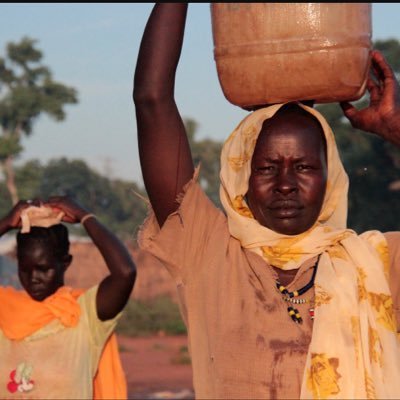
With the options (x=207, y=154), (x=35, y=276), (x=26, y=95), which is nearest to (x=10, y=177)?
(x=26, y=95)

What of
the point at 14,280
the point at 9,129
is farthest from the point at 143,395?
the point at 9,129

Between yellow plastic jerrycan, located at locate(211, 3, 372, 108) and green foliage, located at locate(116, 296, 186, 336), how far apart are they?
20.9 metres

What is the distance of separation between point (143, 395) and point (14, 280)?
708 cm

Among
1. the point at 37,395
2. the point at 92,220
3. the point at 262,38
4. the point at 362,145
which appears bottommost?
the point at 37,395

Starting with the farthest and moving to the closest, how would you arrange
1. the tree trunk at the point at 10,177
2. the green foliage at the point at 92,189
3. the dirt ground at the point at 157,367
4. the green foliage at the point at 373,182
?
the green foliage at the point at 92,189 < the tree trunk at the point at 10,177 < the green foliage at the point at 373,182 < the dirt ground at the point at 157,367

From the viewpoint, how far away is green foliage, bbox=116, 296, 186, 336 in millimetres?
24359

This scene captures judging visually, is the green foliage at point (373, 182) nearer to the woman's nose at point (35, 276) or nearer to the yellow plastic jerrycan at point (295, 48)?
the woman's nose at point (35, 276)

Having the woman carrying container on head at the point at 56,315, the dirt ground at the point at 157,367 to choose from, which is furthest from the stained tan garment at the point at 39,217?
the dirt ground at the point at 157,367

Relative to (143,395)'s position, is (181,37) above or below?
above

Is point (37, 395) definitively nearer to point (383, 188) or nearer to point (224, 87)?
point (224, 87)

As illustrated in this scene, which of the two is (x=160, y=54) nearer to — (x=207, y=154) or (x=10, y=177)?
(x=10, y=177)

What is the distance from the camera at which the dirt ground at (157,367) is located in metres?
15.3

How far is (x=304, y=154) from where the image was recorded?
334cm

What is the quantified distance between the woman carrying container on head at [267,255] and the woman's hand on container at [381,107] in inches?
8.2
